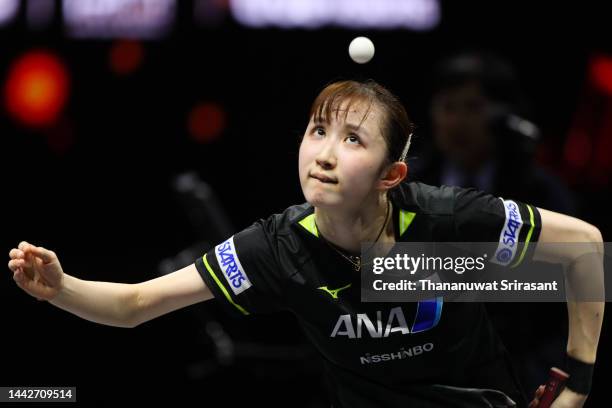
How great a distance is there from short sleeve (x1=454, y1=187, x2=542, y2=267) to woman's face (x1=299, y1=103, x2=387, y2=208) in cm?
32

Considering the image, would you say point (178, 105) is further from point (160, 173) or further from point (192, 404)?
point (192, 404)

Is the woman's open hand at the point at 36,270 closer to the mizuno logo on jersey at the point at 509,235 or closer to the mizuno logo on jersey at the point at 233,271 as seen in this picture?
the mizuno logo on jersey at the point at 233,271

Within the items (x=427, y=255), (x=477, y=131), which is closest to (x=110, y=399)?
(x=477, y=131)

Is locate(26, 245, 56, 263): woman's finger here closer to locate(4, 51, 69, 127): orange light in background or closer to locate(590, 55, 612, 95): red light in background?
locate(4, 51, 69, 127): orange light in background

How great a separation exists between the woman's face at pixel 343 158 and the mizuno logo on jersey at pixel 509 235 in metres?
0.46

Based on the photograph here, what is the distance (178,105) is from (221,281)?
426cm

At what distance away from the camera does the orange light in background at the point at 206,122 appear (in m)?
7.31

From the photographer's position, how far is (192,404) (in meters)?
6.14

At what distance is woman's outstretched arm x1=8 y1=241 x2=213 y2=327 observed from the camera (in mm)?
2920

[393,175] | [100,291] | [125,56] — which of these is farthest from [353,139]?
[125,56]

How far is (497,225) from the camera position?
3234mm

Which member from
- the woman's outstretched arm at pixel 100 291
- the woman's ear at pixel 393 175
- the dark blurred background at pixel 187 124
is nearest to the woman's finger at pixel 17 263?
the woman's outstretched arm at pixel 100 291

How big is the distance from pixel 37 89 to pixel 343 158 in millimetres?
4617

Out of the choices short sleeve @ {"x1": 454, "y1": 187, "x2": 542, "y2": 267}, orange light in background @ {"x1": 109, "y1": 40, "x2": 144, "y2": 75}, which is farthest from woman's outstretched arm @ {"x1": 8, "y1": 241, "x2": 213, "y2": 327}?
orange light in background @ {"x1": 109, "y1": 40, "x2": 144, "y2": 75}
